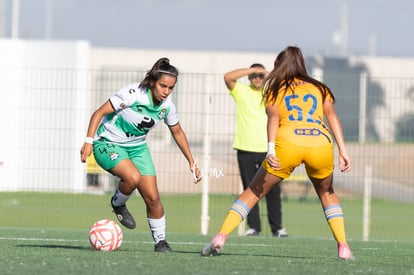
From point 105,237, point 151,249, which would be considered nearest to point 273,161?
point 105,237

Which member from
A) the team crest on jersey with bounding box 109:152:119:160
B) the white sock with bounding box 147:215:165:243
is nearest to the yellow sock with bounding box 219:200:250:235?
the white sock with bounding box 147:215:165:243

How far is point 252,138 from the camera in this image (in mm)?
17109

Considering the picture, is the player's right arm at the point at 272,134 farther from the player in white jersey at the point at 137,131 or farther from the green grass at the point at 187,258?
the player in white jersey at the point at 137,131

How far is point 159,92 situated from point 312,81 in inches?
59.1

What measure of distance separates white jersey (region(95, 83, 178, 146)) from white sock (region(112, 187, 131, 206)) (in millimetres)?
578

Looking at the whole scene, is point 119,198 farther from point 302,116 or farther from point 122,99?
point 302,116

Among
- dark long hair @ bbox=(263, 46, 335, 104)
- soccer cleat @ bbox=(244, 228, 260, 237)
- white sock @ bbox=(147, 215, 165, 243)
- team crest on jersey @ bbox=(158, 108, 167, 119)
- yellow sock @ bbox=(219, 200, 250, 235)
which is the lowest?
soccer cleat @ bbox=(244, 228, 260, 237)

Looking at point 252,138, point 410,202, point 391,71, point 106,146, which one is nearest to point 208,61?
point 391,71

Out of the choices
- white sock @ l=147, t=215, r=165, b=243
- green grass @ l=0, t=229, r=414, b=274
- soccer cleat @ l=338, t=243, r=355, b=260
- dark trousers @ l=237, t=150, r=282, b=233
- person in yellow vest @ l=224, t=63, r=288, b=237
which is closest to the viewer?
green grass @ l=0, t=229, r=414, b=274

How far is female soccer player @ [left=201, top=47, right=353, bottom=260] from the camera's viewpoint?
11.1 metres

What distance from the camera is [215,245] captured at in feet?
36.8

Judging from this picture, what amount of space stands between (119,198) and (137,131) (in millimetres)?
825

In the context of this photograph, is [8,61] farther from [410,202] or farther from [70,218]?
[410,202]

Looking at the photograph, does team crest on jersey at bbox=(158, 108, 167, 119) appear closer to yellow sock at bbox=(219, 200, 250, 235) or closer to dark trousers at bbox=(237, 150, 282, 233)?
yellow sock at bbox=(219, 200, 250, 235)
